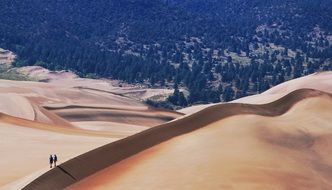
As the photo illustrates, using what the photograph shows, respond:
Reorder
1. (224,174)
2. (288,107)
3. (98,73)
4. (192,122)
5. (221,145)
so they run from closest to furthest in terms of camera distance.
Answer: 1. (224,174)
2. (221,145)
3. (192,122)
4. (288,107)
5. (98,73)

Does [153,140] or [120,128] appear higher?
[153,140]

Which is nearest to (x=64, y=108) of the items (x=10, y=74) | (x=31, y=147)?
(x=31, y=147)

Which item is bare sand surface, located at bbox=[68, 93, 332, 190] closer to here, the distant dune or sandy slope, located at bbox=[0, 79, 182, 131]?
the distant dune

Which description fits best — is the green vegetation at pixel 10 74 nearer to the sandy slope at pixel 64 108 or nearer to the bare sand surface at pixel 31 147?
the sandy slope at pixel 64 108

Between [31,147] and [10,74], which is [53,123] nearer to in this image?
[31,147]

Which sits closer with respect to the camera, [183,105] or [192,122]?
[192,122]

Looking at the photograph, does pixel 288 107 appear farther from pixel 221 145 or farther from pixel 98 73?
pixel 98 73

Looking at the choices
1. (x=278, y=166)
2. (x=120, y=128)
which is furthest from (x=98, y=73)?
(x=278, y=166)
